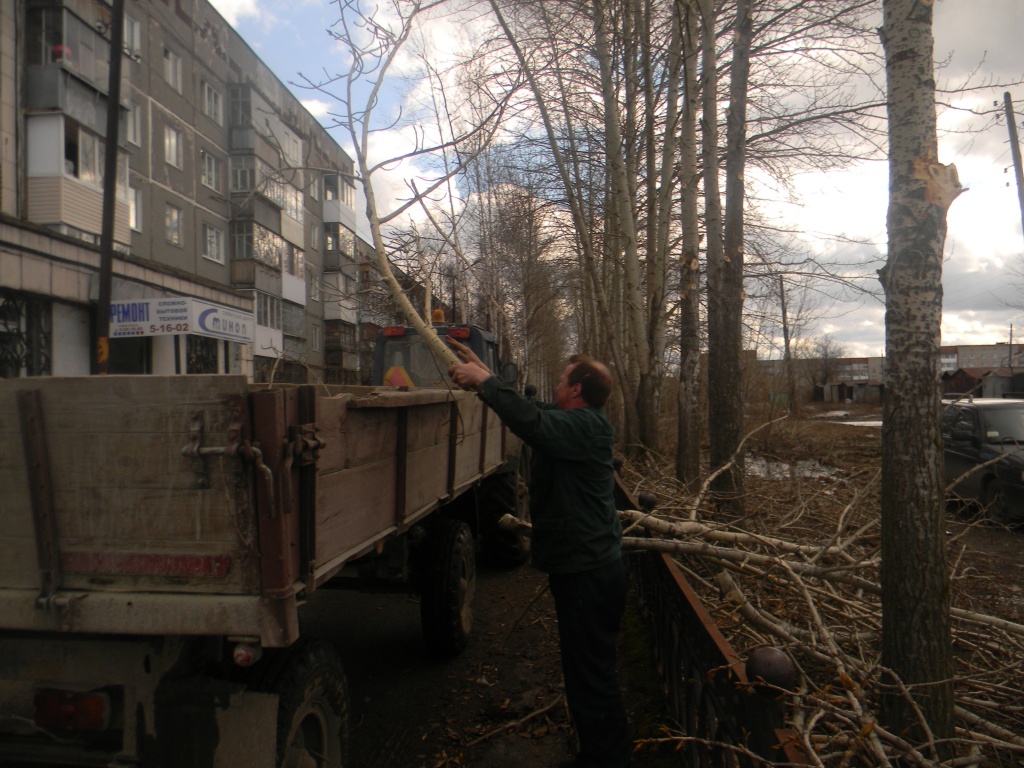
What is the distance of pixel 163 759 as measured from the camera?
2113mm

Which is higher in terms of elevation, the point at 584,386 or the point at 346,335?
the point at 346,335

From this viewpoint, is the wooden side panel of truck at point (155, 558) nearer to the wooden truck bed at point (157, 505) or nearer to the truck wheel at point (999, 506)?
the wooden truck bed at point (157, 505)

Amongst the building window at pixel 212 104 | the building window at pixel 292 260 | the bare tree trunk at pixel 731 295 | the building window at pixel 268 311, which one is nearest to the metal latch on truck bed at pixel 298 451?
the bare tree trunk at pixel 731 295

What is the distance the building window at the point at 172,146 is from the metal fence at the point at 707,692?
24012 millimetres

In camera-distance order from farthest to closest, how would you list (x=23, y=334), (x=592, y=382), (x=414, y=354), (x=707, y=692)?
1. (x=23, y=334)
2. (x=414, y=354)
3. (x=592, y=382)
4. (x=707, y=692)

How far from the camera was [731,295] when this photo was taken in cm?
696

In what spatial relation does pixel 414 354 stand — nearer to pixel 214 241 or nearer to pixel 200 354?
pixel 200 354

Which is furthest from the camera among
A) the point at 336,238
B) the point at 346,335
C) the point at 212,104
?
the point at 346,335

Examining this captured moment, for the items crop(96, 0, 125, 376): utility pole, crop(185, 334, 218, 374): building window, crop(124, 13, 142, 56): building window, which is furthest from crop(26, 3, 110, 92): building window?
crop(96, 0, 125, 376): utility pole

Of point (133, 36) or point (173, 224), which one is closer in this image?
point (133, 36)

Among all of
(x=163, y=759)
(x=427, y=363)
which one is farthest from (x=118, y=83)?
(x=163, y=759)

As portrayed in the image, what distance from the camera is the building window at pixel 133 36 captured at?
2023 centimetres

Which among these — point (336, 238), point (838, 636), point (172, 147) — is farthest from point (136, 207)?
point (838, 636)

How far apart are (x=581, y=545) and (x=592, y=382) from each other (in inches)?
29.7
